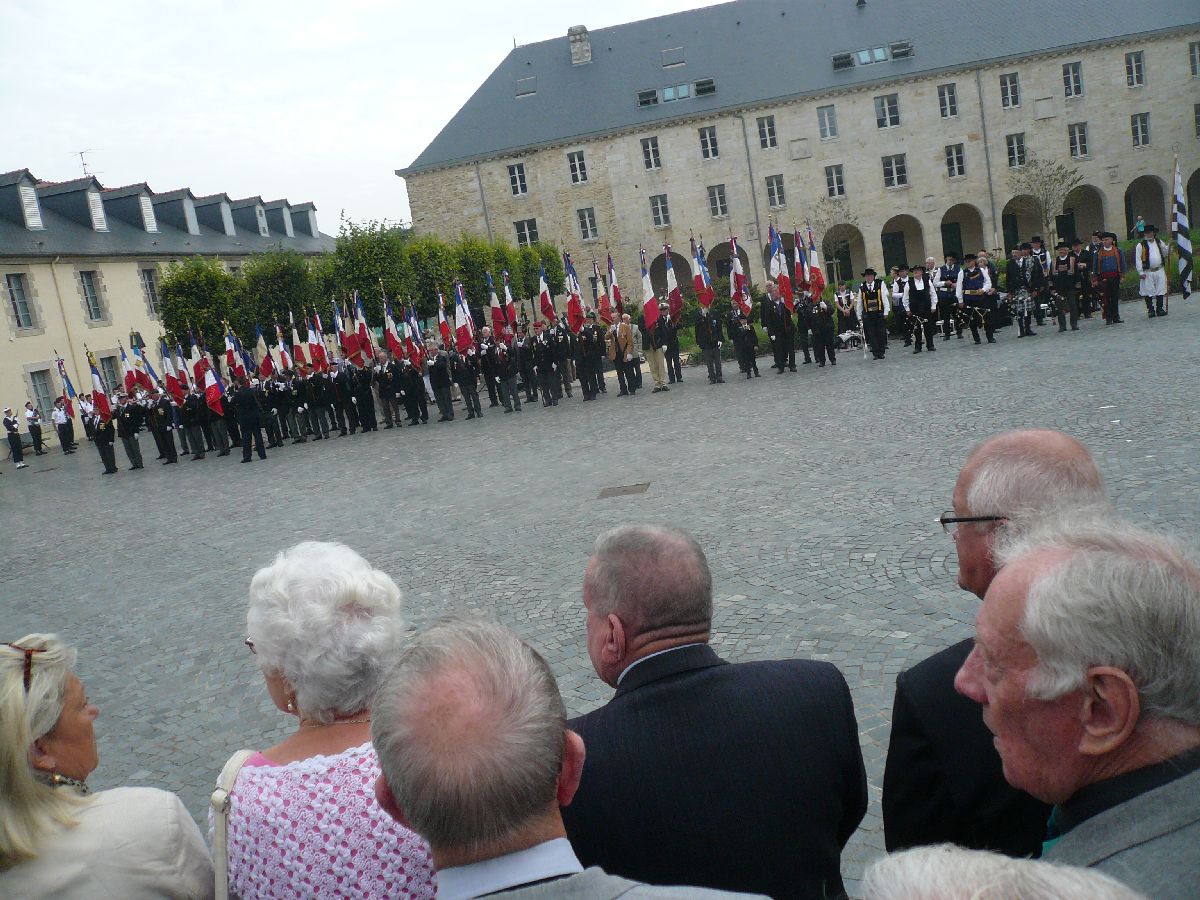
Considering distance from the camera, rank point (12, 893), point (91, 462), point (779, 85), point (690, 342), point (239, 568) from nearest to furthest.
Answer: point (12, 893), point (239, 568), point (91, 462), point (690, 342), point (779, 85)

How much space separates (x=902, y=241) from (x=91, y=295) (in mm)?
37422

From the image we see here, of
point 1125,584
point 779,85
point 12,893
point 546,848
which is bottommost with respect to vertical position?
point 12,893

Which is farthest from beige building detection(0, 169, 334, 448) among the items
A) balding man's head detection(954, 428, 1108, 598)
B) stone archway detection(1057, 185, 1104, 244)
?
stone archway detection(1057, 185, 1104, 244)

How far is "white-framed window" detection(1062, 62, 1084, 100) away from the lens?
4447cm

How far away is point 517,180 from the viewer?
48438 mm

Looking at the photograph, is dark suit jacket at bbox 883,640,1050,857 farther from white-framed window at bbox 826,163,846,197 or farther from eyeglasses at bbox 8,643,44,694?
white-framed window at bbox 826,163,846,197

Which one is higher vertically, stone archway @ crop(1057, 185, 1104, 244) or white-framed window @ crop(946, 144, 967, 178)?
white-framed window @ crop(946, 144, 967, 178)

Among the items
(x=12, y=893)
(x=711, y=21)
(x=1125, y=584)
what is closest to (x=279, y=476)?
(x=12, y=893)

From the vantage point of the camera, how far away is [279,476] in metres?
16.3

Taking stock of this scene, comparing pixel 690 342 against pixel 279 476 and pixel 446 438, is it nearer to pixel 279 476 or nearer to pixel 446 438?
pixel 446 438

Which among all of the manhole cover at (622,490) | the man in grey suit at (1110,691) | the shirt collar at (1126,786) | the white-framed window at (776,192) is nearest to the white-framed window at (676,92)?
the white-framed window at (776,192)

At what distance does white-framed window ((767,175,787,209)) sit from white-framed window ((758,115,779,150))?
149 cm

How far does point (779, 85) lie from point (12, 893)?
48852 millimetres

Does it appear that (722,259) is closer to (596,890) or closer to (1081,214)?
(1081,214)
